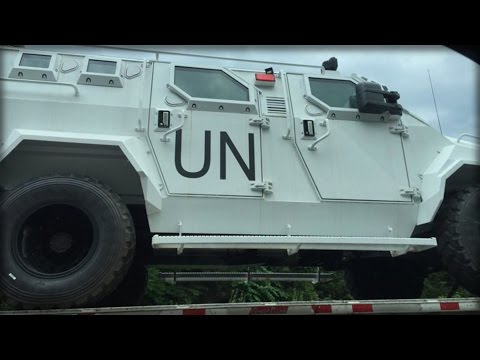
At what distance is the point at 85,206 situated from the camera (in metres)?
3.72

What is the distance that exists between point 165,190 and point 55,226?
1.02 m

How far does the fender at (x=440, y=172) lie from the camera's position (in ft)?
13.9

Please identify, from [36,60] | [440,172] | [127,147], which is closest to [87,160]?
[127,147]

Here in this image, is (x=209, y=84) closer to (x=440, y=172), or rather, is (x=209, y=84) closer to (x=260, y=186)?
(x=260, y=186)

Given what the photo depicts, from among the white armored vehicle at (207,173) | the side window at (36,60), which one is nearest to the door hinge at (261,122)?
the white armored vehicle at (207,173)

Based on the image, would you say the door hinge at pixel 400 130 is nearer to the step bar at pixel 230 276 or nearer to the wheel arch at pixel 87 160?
the step bar at pixel 230 276

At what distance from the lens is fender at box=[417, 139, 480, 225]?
4250 mm

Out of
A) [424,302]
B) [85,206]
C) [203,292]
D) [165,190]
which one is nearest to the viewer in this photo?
[424,302]

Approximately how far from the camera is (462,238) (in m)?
4.12

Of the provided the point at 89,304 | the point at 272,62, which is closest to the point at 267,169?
the point at 272,62

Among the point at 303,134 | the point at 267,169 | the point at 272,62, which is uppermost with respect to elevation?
the point at 272,62

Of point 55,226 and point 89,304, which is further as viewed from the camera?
point 55,226

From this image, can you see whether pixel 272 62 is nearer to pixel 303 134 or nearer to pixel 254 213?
pixel 303 134

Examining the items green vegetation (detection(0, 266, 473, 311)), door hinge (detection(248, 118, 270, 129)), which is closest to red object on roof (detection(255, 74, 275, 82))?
door hinge (detection(248, 118, 270, 129))
